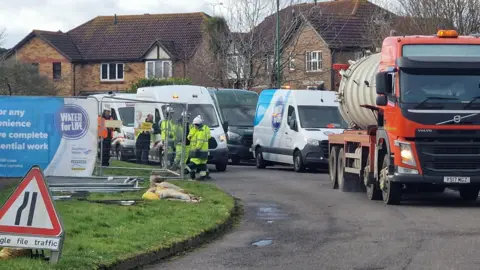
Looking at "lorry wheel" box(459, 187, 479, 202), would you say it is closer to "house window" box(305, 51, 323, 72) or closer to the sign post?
the sign post

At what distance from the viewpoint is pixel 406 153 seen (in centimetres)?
1669

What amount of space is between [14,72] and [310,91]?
782 inches

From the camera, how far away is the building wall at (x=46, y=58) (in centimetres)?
6806

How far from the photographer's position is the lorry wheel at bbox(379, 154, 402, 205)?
17.2 m

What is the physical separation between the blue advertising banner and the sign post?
9364 mm

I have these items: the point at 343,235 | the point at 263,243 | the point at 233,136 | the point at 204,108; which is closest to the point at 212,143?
the point at 204,108

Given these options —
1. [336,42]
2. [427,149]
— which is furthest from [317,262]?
[336,42]

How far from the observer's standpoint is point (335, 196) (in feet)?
64.6

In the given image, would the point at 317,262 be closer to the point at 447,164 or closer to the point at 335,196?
the point at 447,164

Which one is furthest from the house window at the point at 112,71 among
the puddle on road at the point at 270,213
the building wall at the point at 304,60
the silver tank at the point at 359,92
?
the puddle on road at the point at 270,213

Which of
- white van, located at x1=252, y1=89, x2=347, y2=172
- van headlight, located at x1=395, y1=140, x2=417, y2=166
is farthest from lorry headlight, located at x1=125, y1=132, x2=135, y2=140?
van headlight, located at x1=395, y1=140, x2=417, y2=166

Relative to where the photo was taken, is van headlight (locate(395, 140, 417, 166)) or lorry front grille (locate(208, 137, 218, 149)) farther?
lorry front grille (locate(208, 137, 218, 149))

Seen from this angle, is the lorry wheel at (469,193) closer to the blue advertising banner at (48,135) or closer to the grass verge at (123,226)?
the grass verge at (123,226)

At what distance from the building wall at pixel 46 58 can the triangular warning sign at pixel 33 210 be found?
5818 cm
